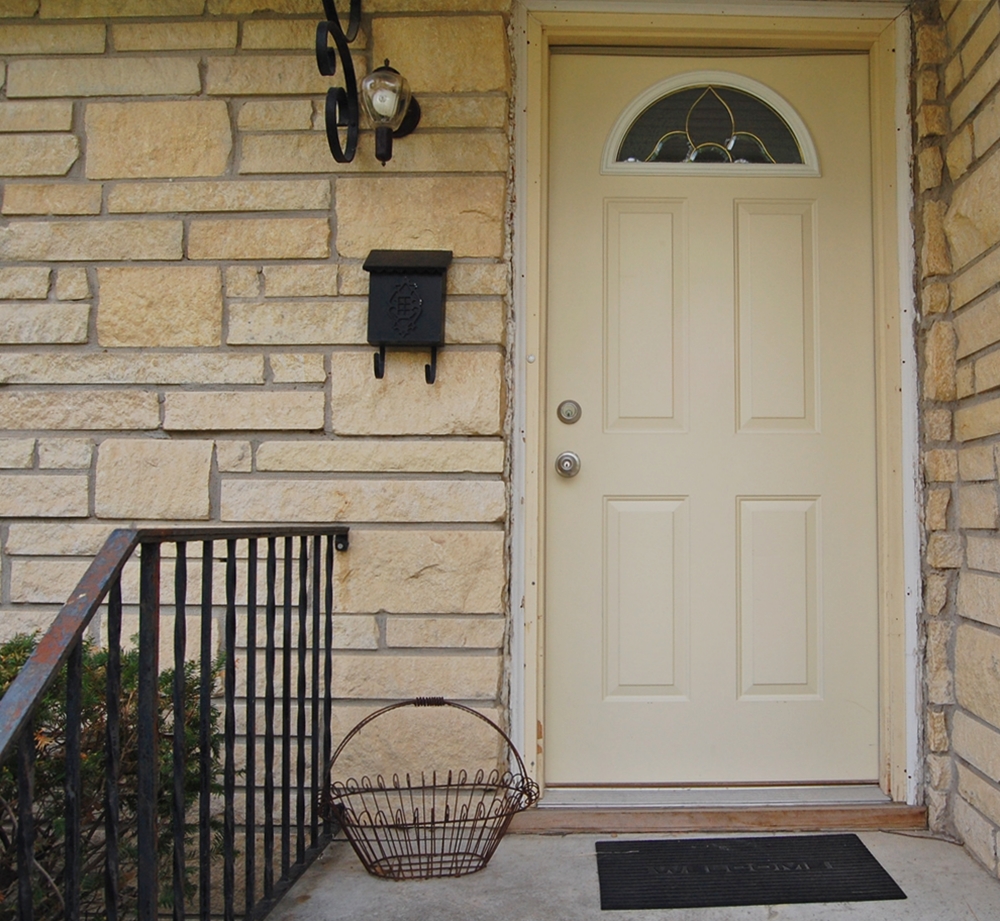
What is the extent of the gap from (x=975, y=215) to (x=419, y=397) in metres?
1.41

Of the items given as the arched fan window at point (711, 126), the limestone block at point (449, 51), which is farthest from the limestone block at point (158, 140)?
the arched fan window at point (711, 126)

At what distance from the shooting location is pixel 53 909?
1629 mm

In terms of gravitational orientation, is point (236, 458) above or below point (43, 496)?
above

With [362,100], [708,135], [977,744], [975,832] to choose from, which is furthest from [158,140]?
[975,832]

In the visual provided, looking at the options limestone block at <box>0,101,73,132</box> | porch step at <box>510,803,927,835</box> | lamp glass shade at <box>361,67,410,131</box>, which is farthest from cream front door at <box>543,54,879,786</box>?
limestone block at <box>0,101,73,132</box>

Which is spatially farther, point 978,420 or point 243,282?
point 243,282

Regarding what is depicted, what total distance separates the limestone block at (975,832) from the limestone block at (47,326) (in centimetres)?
248

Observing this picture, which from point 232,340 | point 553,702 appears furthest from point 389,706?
point 232,340

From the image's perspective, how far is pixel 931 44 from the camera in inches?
86.1

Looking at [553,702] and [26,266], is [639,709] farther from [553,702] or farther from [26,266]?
[26,266]

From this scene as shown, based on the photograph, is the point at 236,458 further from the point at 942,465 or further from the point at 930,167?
the point at 930,167

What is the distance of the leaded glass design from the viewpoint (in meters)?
2.34

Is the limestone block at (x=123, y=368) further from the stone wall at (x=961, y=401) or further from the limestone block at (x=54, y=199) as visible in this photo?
the stone wall at (x=961, y=401)

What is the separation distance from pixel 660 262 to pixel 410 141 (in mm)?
751
